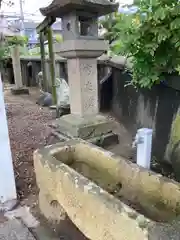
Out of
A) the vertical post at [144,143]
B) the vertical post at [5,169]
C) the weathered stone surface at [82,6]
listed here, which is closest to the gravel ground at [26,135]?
the vertical post at [5,169]

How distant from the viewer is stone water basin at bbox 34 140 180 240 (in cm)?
93

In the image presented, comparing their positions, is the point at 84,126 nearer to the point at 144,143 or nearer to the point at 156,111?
the point at 156,111

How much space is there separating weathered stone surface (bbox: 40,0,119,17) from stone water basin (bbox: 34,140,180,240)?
1.34 m

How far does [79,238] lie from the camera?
1.35 m

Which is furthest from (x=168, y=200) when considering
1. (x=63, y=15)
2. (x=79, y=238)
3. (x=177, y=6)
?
(x=63, y=15)

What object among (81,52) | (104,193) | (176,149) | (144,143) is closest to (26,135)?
(81,52)

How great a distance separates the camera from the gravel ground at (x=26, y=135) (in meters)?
2.06

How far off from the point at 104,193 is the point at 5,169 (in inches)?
36.9

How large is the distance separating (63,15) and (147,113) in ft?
4.45

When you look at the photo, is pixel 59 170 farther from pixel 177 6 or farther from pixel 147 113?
pixel 147 113

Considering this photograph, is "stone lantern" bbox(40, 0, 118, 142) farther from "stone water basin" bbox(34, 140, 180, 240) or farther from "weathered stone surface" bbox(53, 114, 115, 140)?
"stone water basin" bbox(34, 140, 180, 240)

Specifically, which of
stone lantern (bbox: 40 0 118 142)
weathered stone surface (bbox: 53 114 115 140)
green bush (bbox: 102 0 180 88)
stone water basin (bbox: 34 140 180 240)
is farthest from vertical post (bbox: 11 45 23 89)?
stone water basin (bbox: 34 140 180 240)

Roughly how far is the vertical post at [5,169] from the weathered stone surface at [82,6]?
1.22 metres

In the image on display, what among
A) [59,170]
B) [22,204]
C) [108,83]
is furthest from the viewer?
[108,83]
